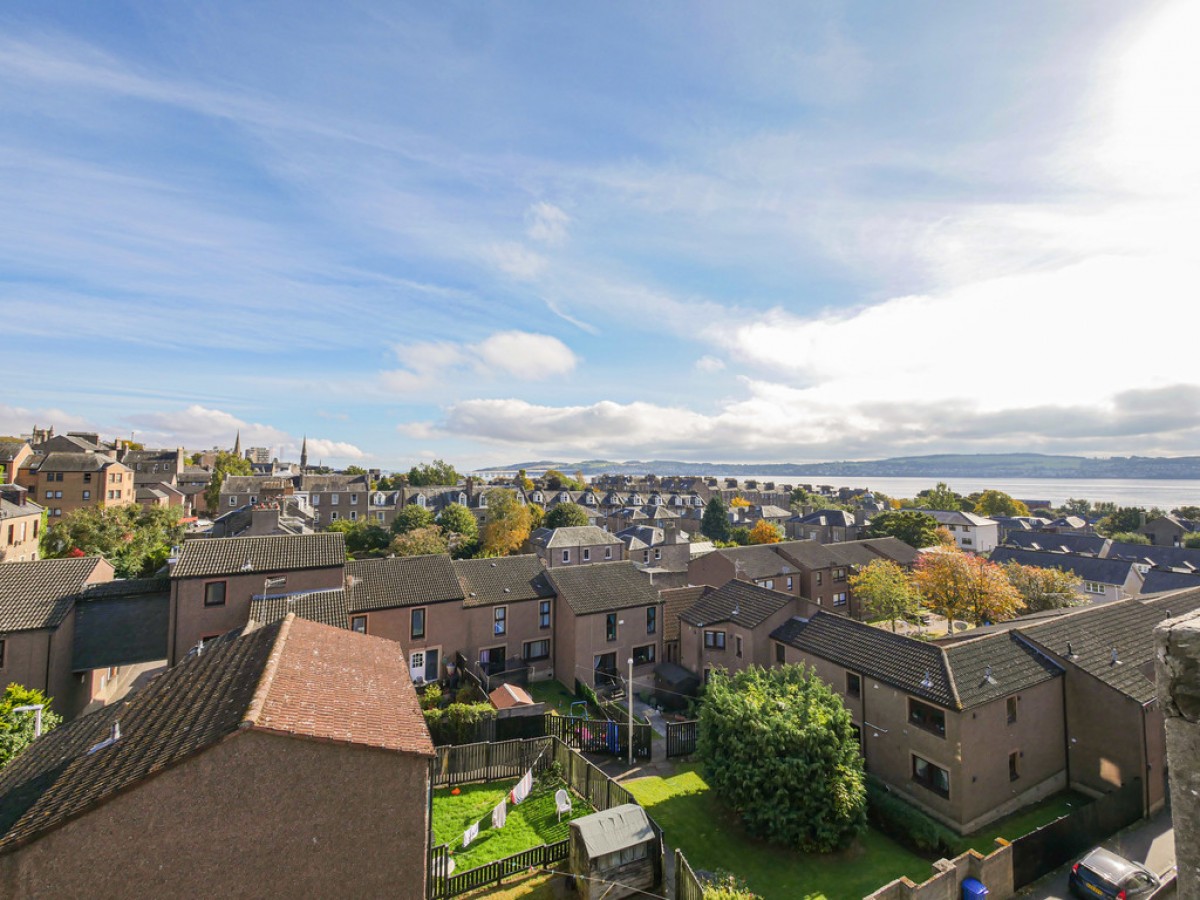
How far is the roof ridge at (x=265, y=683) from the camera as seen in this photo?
11718 mm

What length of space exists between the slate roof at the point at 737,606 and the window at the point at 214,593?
1022 inches

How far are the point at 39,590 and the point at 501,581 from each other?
23.6 metres

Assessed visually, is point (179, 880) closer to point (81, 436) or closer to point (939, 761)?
point (939, 761)

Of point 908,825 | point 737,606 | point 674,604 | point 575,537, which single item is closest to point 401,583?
point 674,604

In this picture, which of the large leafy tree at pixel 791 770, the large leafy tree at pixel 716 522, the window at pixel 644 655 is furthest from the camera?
the large leafy tree at pixel 716 522

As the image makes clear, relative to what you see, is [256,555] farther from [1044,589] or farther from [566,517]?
[1044,589]

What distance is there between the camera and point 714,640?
3231cm

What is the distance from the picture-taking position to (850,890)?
55.8 ft

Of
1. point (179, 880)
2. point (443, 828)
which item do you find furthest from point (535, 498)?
point (179, 880)

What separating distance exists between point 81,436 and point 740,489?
142744 millimetres

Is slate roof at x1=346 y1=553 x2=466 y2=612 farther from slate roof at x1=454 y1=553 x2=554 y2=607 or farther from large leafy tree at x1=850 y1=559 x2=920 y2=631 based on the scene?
large leafy tree at x1=850 y1=559 x2=920 y2=631

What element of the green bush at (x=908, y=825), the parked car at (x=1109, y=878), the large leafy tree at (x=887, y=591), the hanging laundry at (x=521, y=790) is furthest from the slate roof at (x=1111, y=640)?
the hanging laundry at (x=521, y=790)

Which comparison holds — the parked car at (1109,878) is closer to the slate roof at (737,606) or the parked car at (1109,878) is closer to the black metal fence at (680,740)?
the black metal fence at (680,740)

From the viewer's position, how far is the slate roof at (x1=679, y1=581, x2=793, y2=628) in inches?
1199
